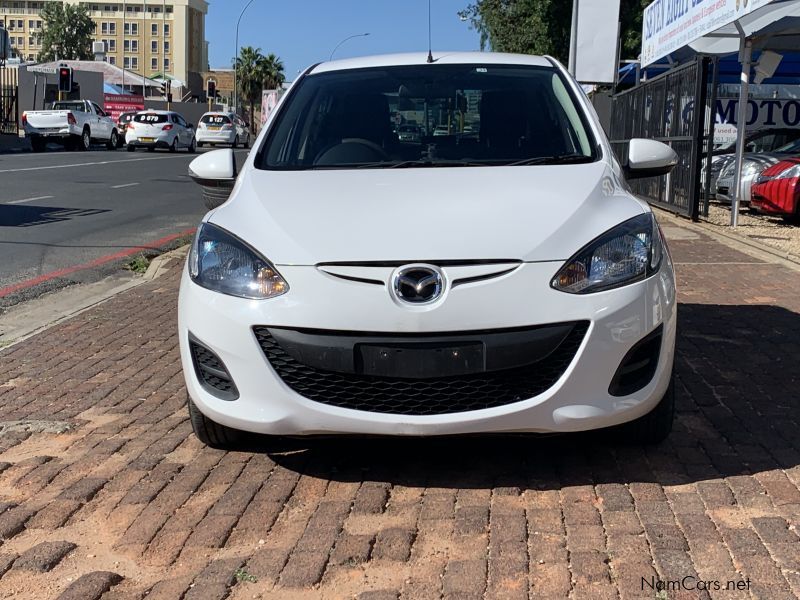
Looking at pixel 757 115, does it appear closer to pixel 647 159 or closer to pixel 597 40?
pixel 597 40

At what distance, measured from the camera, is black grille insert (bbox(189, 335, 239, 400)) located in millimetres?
3436

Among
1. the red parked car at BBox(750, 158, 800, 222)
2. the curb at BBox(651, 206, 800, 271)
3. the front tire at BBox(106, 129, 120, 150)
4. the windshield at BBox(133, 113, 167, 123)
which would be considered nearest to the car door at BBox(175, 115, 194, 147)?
the windshield at BBox(133, 113, 167, 123)

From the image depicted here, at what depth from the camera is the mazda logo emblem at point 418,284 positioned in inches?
127

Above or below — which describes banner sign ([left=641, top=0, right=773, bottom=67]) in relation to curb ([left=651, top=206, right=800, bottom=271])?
above

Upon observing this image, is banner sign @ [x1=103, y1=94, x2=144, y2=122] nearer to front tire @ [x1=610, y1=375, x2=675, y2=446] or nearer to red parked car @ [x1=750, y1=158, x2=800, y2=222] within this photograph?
red parked car @ [x1=750, y1=158, x2=800, y2=222]

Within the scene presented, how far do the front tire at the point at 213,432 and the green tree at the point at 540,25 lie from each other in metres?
27.7

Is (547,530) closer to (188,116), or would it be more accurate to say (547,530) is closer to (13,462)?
(13,462)

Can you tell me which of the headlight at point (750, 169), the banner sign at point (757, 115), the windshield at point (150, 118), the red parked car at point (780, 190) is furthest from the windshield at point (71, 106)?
the red parked car at point (780, 190)

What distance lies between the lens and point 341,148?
4.48 meters

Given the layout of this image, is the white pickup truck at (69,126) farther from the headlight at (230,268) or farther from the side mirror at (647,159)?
the headlight at (230,268)

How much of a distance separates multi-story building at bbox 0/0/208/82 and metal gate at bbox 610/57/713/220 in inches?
4900

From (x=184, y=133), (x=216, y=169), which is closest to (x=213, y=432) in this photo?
(x=216, y=169)

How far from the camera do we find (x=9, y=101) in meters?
42.5

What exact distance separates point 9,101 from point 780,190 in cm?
3830
